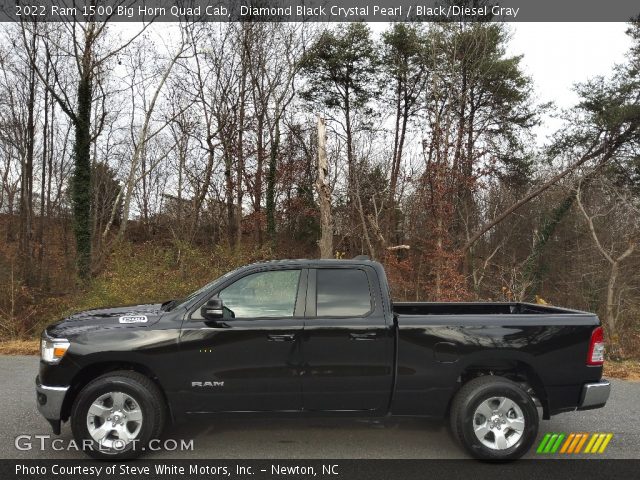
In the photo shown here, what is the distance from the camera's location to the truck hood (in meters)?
4.28

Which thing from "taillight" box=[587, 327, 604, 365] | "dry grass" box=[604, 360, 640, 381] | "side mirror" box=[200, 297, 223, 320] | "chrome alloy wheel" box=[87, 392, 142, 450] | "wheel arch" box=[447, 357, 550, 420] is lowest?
"dry grass" box=[604, 360, 640, 381]

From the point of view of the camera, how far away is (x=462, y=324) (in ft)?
14.1

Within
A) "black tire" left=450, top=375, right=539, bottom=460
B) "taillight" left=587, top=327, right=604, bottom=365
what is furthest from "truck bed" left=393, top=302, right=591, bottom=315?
"black tire" left=450, top=375, right=539, bottom=460

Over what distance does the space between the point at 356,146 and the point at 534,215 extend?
10.7m

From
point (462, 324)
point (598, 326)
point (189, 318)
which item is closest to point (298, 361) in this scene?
point (189, 318)

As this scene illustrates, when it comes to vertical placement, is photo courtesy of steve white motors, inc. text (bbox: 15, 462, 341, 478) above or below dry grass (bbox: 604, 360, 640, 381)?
above

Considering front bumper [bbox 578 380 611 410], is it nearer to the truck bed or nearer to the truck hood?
the truck bed

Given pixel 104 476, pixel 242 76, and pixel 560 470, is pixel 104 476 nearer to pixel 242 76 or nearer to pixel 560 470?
pixel 560 470

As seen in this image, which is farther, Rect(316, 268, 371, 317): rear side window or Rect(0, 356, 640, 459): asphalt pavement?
Rect(316, 268, 371, 317): rear side window

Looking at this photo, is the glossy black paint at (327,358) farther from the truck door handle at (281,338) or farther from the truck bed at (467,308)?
the truck bed at (467,308)

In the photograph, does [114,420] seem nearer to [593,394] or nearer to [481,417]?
[481,417]

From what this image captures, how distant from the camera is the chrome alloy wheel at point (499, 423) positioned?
13.7ft

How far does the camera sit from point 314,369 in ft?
13.8

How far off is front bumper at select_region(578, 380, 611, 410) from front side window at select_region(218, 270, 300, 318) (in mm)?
2673
